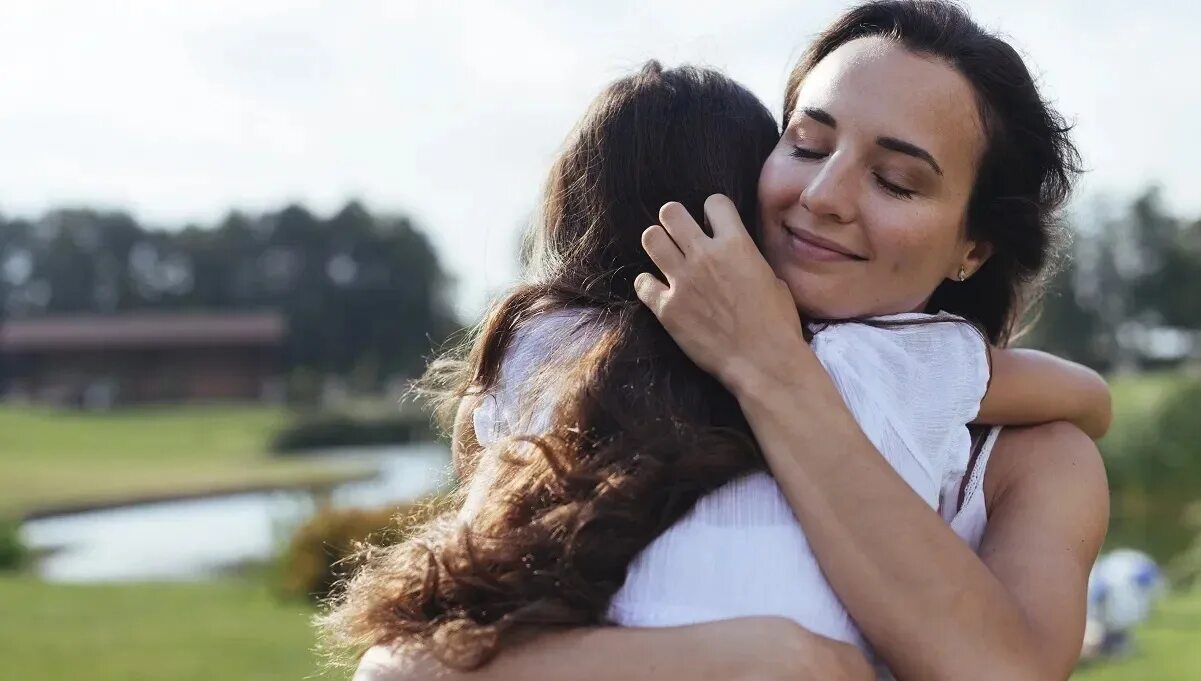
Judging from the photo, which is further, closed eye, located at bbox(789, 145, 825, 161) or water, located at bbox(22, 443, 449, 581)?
water, located at bbox(22, 443, 449, 581)

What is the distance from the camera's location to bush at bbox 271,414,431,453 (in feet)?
109

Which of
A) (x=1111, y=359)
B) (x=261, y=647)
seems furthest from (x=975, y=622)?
(x=1111, y=359)

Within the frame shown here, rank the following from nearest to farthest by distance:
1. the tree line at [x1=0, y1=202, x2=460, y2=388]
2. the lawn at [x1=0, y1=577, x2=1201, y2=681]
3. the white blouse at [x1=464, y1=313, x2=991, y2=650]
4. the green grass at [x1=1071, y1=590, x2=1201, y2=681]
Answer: the white blouse at [x1=464, y1=313, x2=991, y2=650]
the green grass at [x1=1071, y1=590, x2=1201, y2=681]
the lawn at [x1=0, y1=577, x2=1201, y2=681]
the tree line at [x1=0, y1=202, x2=460, y2=388]

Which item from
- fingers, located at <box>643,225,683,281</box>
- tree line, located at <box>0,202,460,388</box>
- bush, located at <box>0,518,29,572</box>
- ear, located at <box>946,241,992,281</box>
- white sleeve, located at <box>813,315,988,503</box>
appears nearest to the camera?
white sleeve, located at <box>813,315,988,503</box>

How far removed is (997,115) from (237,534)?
17.8 meters

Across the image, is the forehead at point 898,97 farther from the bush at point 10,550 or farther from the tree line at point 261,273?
the tree line at point 261,273

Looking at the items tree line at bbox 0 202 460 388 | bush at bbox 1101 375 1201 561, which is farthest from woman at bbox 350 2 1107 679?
tree line at bbox 0 202 460 388

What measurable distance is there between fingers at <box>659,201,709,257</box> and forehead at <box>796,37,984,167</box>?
0.96ft

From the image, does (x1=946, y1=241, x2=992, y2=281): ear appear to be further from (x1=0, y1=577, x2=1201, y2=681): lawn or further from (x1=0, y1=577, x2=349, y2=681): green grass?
(x1=0, y1=577, x2=349, y2=681): green grass

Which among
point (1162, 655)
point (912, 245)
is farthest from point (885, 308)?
point (1162, 655)

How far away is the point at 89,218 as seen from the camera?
5678cm

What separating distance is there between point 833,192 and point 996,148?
38 centimetres

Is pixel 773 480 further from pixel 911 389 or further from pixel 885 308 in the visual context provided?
pixel 885 308

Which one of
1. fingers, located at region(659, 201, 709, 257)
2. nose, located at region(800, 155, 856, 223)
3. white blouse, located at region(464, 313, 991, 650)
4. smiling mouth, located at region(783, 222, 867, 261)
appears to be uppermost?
nose, located at region(800, 155, 856, 223)
